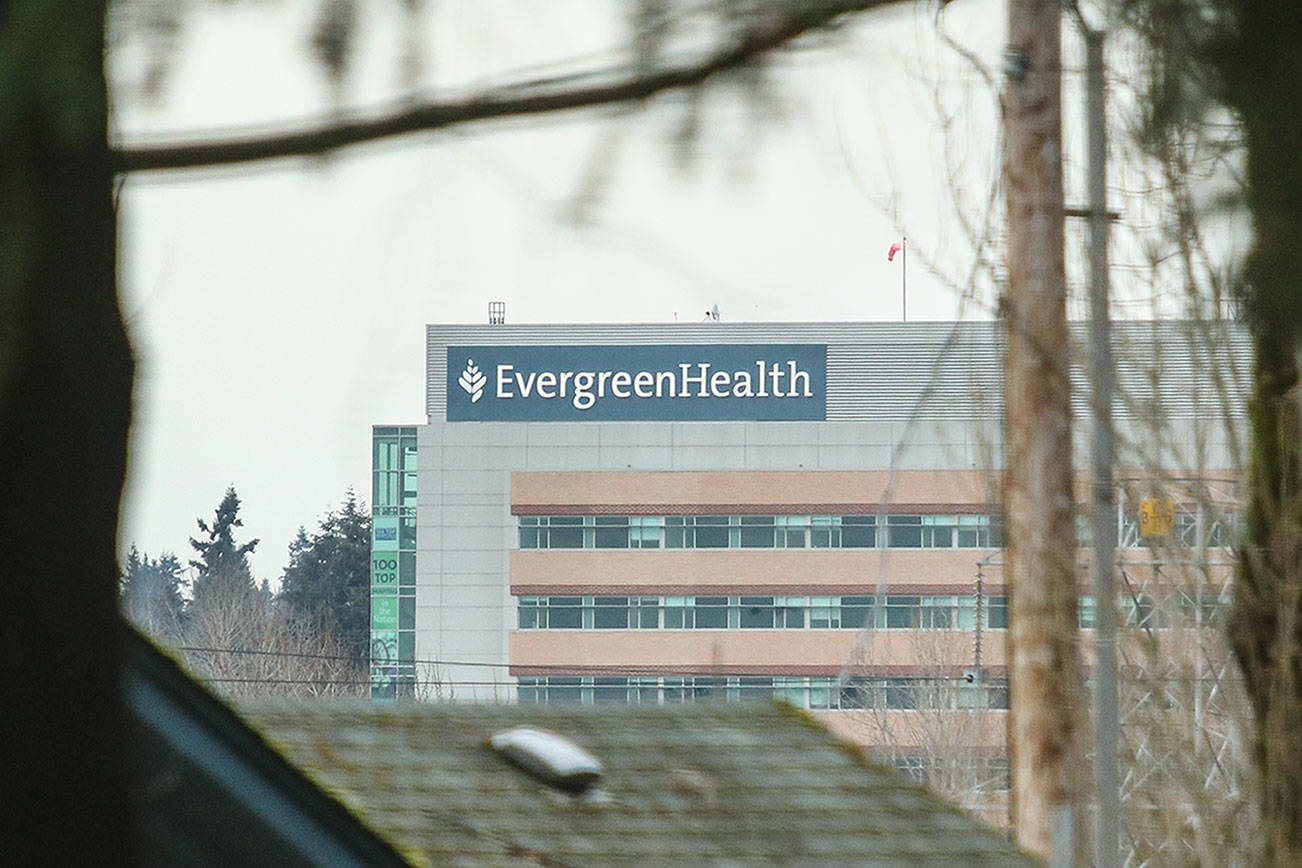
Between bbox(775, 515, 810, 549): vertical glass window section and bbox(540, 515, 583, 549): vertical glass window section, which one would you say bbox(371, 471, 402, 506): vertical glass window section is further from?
bbox(775, 515, 810, 549): vertical glass window section

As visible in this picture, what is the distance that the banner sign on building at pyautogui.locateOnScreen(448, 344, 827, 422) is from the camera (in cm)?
5203

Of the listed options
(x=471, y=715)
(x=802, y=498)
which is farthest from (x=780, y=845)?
(x=802, y=498)

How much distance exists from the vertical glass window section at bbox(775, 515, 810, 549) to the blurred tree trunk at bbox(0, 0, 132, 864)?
46.7 metres

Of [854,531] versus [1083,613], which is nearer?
[1083,613]

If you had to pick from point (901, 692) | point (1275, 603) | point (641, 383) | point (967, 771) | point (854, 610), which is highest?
point (641, 383)

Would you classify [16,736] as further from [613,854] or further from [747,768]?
[747,768]

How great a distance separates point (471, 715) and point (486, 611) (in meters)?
44.6

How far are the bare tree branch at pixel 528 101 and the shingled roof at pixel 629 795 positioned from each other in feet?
8.00

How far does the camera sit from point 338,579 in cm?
6194

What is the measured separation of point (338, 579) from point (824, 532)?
2191cm

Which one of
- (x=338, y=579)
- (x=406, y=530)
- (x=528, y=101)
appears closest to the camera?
(x=528, y=101)

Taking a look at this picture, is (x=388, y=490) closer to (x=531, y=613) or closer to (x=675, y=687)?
(x=531, y=613)

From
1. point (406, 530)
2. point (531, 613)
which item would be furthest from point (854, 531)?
point (406, 530)

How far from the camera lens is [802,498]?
47.8m
